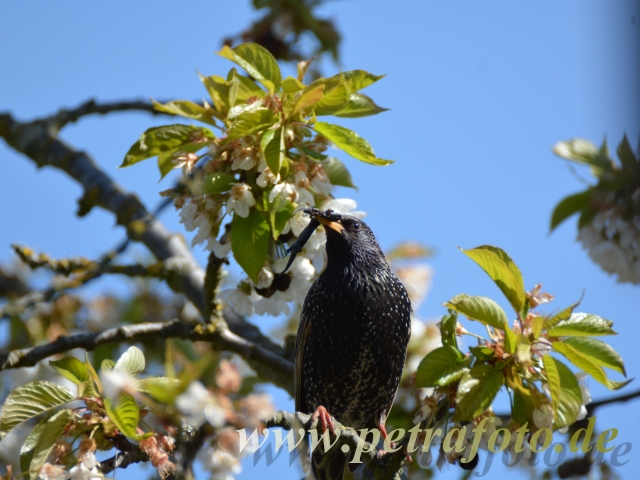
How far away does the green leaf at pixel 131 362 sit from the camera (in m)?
3.02

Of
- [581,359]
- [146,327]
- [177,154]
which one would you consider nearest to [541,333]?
[581,359]

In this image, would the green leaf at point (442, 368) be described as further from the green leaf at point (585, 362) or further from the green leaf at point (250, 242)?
the green leaf at point (250, 242)

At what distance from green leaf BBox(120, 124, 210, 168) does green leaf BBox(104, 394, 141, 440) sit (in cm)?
155

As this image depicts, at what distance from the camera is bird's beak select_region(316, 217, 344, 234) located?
411cm

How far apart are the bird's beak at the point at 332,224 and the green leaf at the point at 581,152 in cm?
133

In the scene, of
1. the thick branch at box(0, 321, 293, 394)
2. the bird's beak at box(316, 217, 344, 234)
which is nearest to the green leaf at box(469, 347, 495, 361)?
the bird's beak at box(316, 217, 344, 234)

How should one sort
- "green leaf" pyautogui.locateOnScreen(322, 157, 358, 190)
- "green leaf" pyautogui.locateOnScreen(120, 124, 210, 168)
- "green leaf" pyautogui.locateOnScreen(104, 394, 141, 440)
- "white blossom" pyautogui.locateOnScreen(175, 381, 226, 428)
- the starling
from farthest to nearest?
1. the starling
2. "green leaf" pyautogui.locateOnScreen(322, 157, 358, 190)
3. "green leaf" pyautogui.locateOnScreen(120, 124, 210, 168)
4. "green leaf" pyautogui.locateOnScreen(104, 394, 141, 440)
5. "white blossom" pyautogui.locateOnScreen(175, 381, 226, 428)

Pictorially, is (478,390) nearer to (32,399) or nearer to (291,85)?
(291,85)

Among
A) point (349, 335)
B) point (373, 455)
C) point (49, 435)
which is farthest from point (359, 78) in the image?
point (49, 435)

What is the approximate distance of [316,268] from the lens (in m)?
4.24

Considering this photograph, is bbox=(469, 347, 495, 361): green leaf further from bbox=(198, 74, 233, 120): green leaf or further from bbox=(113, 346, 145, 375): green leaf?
bbox=(198, 74, 233, 120): green leaf

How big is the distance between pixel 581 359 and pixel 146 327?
254 cm

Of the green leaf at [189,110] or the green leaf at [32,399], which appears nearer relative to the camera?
the green leaf at [32,399]

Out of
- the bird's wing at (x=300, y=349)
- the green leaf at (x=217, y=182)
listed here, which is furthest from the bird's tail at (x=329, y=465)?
the green leaf at (x=217, y=182)
